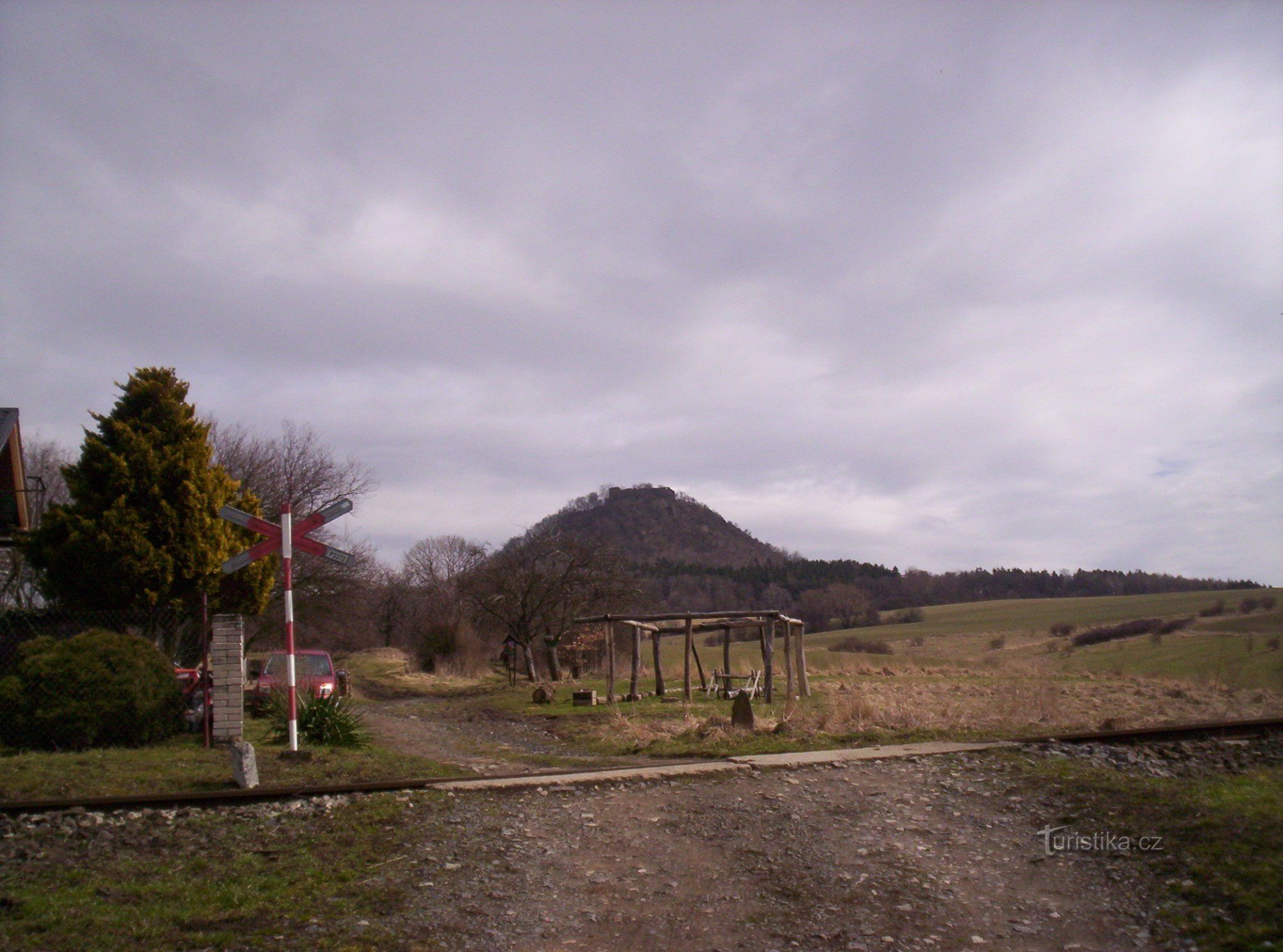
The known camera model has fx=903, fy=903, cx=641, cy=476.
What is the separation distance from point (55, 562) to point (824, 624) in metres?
74.0

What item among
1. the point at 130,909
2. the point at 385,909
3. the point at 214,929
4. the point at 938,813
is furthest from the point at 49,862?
the point at 938,813

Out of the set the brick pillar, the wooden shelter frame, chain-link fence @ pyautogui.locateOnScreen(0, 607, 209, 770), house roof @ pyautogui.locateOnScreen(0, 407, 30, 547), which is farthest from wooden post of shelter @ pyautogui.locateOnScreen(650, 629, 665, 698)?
house roof @ pyautogui.locateOnScreen(0, 407, 30, 547)

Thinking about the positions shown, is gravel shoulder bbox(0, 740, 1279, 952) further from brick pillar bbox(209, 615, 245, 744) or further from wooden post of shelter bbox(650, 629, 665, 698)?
wooden post of shelter bbox(650, 629, 665, 698)

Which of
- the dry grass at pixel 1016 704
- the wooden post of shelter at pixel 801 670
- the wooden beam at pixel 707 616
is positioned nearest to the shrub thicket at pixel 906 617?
the dry grass at pixel 1016 704

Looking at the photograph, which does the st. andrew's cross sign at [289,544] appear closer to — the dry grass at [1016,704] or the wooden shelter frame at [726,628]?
the dry grass at [1016,704]

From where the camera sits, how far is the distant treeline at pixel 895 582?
265 ft

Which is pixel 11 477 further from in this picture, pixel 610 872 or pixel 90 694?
pixel 610 872

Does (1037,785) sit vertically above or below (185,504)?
below

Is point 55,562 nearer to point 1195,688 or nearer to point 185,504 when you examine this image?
point 185,504

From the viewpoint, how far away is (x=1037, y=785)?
28.7 ft

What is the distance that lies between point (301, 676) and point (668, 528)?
3626 inches

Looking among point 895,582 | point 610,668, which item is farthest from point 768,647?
point 895,582

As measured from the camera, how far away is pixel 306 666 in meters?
20.4

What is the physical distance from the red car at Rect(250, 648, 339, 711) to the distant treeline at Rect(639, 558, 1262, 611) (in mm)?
51797
